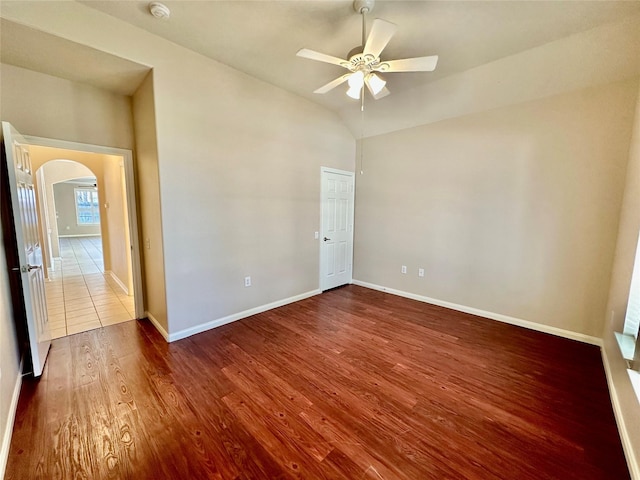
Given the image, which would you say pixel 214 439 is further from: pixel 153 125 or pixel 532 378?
pixel 153 125

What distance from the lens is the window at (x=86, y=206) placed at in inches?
469

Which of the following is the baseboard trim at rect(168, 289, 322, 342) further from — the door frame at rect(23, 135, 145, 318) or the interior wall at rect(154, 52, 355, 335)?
the door frame at rect(23, 135, 145, 318)

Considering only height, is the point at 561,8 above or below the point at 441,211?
above

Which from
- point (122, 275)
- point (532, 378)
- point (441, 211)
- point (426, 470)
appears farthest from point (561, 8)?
point (122, 275)

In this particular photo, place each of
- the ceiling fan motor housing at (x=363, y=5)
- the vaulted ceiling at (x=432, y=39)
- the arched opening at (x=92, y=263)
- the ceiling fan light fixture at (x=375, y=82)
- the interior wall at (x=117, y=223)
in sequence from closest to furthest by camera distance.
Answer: the ceiling fan motor housing at (x=363, y=5) < the vaulted ceiling at (x=432, y=39) < the ceiling fan light fixture at (x=375, y=82) < the arched opening at (x=92, y=263) < the interior wall at (x=117, y=223)

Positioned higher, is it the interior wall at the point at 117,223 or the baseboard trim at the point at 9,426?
the interior wall at the point at 117,223

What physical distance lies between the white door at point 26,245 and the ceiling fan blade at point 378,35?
2.68m

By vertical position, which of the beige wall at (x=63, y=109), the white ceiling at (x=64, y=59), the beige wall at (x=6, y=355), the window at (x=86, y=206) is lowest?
the beige wall at (x=6, y=355)

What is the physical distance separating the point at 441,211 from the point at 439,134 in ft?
3.60

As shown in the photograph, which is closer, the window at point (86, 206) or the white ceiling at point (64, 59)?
the white ceiling at point (64, 59)

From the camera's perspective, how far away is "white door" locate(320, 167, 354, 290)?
4336mm

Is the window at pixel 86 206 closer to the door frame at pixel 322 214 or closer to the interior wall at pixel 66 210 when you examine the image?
the interior wall at pixel 66 210

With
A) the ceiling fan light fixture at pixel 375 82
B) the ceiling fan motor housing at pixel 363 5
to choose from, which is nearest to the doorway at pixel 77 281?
the ceiling fan light fixture at pixel 375 82

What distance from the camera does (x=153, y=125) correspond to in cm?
258
